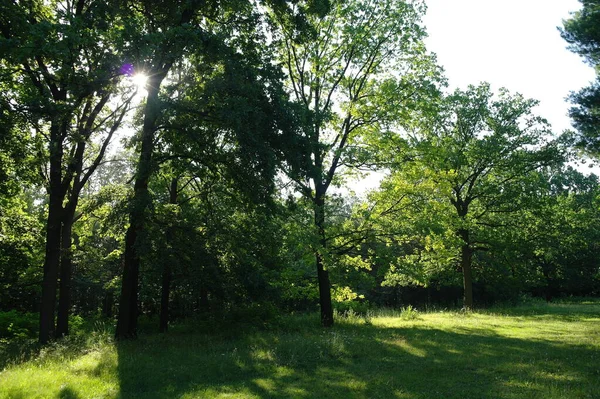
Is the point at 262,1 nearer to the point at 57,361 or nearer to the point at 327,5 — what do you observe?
the point at 327,5

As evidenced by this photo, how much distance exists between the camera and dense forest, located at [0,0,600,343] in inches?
453

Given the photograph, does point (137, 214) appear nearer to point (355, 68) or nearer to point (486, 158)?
point (355, 68)

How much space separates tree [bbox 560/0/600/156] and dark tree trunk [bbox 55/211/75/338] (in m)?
19.6

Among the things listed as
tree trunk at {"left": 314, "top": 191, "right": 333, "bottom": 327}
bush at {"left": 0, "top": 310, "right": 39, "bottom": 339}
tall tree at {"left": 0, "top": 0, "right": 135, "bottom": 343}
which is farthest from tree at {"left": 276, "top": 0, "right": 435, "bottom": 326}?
bush at {"left": 0, "top": 310, "right": 39, "bottom": 339}

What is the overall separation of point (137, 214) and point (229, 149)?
3389 mm

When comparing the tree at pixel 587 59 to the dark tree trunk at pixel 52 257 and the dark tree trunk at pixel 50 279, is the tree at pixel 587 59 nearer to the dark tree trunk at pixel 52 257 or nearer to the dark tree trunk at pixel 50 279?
the dark tree trunk at pixel 52 257

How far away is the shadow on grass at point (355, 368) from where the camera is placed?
7930 millimetres

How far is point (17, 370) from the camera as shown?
9586 millimetres

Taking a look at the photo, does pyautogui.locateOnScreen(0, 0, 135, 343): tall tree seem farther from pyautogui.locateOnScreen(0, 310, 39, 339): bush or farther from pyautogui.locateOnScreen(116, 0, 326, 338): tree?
pyautogui.locateOnScreen(0, 310, 39, 339): bush

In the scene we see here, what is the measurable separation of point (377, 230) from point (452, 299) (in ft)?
99.6

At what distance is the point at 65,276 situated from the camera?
739 inches

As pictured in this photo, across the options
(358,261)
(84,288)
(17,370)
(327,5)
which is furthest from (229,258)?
(84,288)

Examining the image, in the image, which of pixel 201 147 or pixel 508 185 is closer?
pixel 201 147

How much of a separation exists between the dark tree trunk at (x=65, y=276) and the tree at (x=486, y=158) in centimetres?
1943
